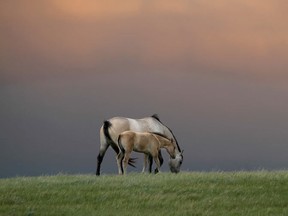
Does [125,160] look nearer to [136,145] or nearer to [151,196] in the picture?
[136,145]

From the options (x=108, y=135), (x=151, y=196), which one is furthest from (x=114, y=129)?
(x=151, y=196)

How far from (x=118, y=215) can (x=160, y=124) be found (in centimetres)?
1524

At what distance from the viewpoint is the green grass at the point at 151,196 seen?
18.0 meters

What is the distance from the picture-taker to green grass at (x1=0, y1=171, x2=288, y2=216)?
18.0m

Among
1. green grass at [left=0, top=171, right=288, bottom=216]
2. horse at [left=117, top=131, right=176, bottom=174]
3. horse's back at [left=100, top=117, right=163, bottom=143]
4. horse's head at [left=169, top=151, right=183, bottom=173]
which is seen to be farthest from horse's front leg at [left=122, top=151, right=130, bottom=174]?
green grass at [left=0, top=171, right=288, bottom=216]

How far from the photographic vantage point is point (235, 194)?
19.8m

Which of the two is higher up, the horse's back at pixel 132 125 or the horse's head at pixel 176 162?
the horse's back at pixel 132 125

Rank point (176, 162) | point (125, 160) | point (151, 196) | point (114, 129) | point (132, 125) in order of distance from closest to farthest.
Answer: point (151, 196), point (125, 160), point (176, 162), point (114, 129), point (132, 125)

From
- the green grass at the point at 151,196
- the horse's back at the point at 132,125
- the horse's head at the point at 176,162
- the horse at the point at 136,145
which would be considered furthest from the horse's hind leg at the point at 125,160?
the green grass at the point at 151,196

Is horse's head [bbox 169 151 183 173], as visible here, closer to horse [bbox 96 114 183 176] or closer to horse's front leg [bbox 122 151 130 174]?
horse [bbox 96 114 183 176]

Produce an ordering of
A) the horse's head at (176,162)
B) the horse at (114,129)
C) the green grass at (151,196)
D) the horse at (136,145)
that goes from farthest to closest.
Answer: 1. the horse at (114,129)
2. the horse's head at (176,162)
3. the horse at (136,145)
4. the green grass at (151,196)

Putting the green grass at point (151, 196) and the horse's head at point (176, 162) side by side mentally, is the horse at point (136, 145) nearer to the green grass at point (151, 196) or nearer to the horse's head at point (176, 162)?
the horse's head at point (176, 162)

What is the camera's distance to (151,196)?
19.2 m

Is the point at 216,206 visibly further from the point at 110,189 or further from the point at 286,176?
the point at 286,176
